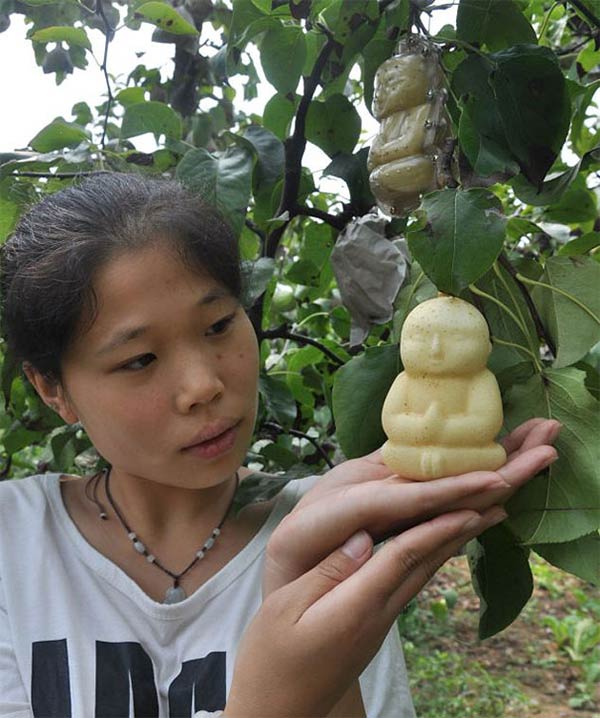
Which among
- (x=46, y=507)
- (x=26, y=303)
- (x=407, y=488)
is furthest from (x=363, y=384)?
(x=46, y=507)

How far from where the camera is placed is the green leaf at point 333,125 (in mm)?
957

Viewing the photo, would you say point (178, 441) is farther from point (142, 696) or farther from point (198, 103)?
point (198, 103)

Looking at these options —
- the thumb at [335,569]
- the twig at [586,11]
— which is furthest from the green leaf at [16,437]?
the twig at [586,11]

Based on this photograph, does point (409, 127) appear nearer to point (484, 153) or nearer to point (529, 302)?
point (484, 153)

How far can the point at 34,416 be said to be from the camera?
4.11ft

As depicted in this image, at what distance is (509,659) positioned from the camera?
2.69m

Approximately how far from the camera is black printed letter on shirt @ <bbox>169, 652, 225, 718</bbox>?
0.90m

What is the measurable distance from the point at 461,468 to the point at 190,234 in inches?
17.1

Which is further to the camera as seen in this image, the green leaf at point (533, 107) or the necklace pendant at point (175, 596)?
the necklace pendant at point (175, 596)

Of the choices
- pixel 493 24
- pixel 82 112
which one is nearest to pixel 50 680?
pixel 493 24

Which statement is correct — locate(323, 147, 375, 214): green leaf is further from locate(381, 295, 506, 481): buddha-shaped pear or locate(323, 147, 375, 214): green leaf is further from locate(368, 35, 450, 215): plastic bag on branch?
locate(381, 295, 506, 481): buddha-shaped pear

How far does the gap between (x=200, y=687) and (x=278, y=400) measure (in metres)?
0.39

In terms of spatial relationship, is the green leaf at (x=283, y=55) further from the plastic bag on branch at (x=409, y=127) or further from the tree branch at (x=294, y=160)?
the plastic bag on branch at (x=409, y=127)

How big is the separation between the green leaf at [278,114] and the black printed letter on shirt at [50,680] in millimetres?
667
